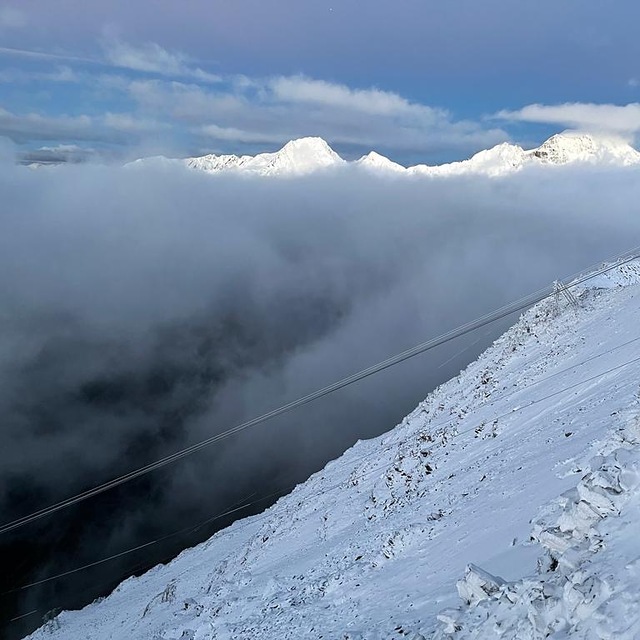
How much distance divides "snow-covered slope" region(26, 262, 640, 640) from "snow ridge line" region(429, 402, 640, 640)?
3 centimetres

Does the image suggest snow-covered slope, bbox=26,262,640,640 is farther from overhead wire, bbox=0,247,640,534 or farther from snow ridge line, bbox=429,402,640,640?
overhead wire, bbox=0,247,640,534

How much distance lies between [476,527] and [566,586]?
9.27 metres

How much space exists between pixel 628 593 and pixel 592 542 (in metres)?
1.83

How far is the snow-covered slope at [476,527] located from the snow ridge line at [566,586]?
3 cm

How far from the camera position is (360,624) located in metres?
17.0

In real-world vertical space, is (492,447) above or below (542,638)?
below

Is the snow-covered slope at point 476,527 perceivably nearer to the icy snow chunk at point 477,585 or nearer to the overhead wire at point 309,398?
the icy snow chunk at point 477,585

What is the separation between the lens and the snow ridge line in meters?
9.30

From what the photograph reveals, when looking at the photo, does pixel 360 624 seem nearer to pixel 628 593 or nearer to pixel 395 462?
pixel 628 593

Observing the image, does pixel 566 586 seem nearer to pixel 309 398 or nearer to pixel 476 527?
pixel 476 527

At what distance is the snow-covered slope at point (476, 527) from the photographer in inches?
421

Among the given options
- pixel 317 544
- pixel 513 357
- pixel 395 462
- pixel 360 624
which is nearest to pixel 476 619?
pixel 360 624

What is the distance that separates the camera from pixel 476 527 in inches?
737

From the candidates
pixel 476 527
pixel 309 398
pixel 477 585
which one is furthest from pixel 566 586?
pixel 309 398
